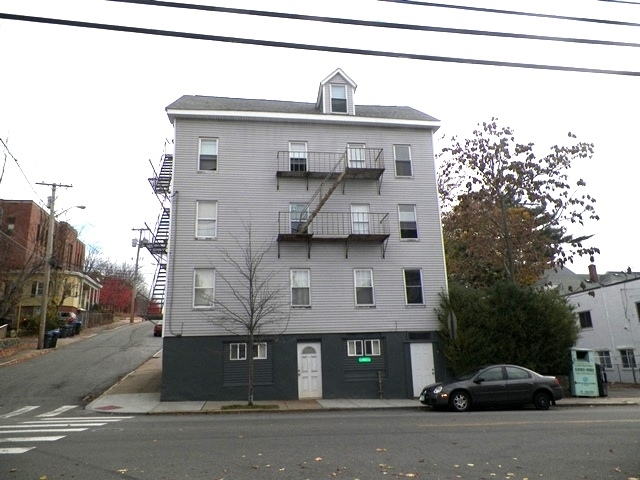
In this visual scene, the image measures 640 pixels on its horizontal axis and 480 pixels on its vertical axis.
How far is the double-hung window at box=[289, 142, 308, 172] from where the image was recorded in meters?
21.5

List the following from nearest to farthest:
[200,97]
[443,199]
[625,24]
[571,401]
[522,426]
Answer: [625,24] < [522,426] < [571,401] < [200,97] < [443,199]

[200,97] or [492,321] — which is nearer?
[492,321]

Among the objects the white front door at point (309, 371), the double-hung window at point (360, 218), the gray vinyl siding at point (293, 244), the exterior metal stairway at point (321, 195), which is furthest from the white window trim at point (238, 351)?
the double-hung window at point (360, 218)

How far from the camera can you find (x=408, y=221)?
71.3 ft

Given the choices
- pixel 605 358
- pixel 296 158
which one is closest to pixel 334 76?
pixel 296 158

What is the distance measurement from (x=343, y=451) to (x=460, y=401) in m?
7.86

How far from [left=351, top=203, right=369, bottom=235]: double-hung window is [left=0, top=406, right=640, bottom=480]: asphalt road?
10.6 meters

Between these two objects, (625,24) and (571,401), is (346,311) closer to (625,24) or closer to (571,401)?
(571,401)

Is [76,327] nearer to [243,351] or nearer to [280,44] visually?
[243,351]

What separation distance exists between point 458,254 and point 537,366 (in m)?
13.4

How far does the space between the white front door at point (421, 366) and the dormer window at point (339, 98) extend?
11.0m

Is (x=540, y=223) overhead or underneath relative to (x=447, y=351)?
overhead

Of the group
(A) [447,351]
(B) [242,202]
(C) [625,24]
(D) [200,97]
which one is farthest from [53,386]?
(C) [625,24]

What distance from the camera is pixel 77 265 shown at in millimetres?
58000
